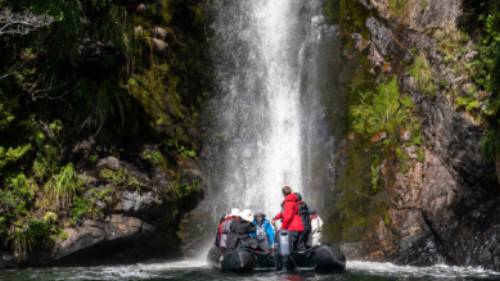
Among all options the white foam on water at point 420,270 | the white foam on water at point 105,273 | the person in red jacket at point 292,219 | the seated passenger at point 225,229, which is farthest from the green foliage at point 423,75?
the white foam on water at point 105,273

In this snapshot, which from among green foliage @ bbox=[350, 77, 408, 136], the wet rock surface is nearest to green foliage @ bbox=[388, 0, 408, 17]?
green foliage @ bbox=[350, 77, 408, 136]

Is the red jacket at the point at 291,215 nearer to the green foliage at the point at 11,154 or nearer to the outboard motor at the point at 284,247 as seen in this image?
the outboard motor at the point at 284,247

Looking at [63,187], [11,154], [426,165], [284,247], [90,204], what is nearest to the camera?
[284,247]

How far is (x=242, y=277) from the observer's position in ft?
41.1

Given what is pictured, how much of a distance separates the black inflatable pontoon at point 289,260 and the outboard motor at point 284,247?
3cm

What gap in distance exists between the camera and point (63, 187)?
15508 mm

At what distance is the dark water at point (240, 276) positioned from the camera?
484 inches

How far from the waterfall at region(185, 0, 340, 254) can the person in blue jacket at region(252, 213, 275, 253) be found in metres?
3.27

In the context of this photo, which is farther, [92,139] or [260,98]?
[260,98]

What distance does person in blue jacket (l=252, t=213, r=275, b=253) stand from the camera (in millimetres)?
14789

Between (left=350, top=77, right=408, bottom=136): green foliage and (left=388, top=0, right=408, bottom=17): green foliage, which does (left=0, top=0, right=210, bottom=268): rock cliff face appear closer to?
(left=350, top=77, right=408, bottom=136): green foliage

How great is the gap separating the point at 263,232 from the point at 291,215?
137 cm


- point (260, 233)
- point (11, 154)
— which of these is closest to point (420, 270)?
point (260, 233)

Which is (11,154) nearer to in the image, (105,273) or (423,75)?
(105,273)
